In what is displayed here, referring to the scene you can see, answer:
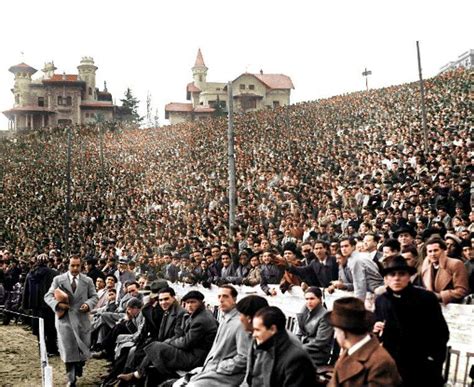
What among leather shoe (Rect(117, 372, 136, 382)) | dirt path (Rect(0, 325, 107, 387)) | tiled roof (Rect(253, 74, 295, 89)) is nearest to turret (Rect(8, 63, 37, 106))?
tiled roof (Rect(253, 74, 295, 89))

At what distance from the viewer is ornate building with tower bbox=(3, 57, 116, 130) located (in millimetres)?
69062

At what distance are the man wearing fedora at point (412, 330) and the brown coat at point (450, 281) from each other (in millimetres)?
1515

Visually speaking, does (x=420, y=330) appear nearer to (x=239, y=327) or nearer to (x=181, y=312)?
(x=239, y=327)

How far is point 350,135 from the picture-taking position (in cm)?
2522

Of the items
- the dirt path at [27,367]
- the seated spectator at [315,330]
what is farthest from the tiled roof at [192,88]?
the seated spectator at [315,330]

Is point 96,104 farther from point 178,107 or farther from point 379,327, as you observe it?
point 379,327

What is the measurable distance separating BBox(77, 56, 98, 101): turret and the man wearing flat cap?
69088 millimetres

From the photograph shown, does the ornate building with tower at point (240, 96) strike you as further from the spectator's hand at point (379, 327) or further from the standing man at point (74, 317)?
the spectator's hand at point (379, 327)

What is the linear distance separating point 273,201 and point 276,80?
182 feet

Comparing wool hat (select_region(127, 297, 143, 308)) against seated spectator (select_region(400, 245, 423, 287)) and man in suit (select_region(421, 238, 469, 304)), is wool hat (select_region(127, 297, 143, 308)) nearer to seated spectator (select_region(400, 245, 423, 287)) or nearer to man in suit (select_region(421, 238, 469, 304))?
seated spectator (select_region(400, 245, 423, 287))

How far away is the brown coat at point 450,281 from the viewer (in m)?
5.73

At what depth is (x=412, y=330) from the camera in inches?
169

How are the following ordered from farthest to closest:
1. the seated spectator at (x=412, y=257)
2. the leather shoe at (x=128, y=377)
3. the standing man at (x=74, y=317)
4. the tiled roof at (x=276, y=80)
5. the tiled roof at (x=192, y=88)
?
the tiled roof at (x=192, y=88), the tiled roof at (x=276, y=80), the standing man at (x=74, y=317), the leather shoe at (x=128, y=377), the seated spectator at (x=412, y=257)

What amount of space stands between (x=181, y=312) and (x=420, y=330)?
3.97m
